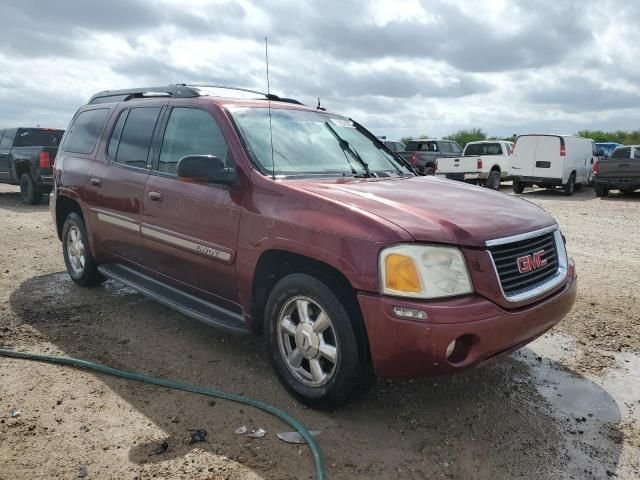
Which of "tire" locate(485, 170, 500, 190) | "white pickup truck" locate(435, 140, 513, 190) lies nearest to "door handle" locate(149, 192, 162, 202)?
"white pickup truck" locate(435, 140, 513, 190)

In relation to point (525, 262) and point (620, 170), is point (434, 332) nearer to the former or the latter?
point (525, 262)

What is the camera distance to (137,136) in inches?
182

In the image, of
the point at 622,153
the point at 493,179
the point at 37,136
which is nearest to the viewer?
the point at 37,136

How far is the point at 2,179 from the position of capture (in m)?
13.9

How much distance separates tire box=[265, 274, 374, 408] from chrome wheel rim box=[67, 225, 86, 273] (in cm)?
294

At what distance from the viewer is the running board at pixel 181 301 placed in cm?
361

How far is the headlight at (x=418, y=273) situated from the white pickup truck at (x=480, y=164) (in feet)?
50.7

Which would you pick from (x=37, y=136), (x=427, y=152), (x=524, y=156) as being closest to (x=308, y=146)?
(x=37, y=136)

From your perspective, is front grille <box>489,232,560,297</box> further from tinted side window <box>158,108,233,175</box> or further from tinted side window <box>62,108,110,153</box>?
tinted side window <box>62,108,110,153</box>

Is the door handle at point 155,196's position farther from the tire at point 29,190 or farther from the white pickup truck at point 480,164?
the white pickup truck at point 480,164

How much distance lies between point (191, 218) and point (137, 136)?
125 cm

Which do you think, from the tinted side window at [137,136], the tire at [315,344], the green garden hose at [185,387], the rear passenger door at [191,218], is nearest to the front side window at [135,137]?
the tinted side window at [137,136]

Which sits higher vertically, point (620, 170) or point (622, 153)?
point (622, 153)

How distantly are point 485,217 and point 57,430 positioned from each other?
2.62 meters
